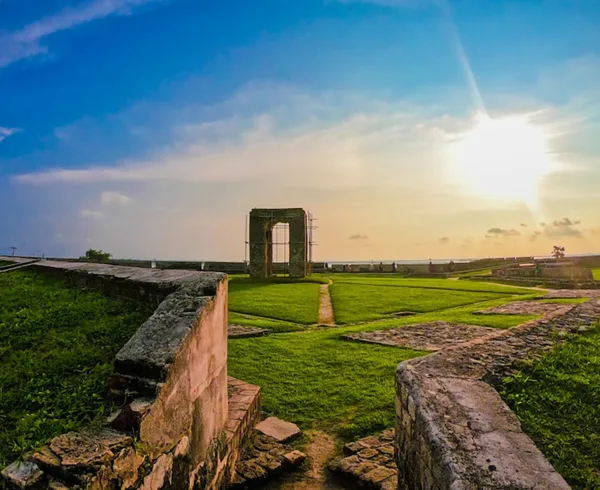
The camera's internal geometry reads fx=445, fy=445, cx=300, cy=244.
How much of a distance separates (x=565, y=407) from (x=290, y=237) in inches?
885

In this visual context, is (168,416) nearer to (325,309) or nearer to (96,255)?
(325,309)

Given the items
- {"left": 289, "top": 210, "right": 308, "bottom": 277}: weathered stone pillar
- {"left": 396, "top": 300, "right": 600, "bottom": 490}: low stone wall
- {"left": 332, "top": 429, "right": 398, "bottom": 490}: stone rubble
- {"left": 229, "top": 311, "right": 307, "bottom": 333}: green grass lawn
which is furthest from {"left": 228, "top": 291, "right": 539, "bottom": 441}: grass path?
{"left": 289, "top": 210, "right": 308, "bottom": 277}: weathered stone pillar

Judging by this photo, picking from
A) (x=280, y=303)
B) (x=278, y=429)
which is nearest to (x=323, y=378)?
(x=278, y=429)

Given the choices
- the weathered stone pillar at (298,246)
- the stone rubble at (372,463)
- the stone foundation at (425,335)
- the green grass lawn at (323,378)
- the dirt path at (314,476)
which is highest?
the weathered stone pillar at (298,246)

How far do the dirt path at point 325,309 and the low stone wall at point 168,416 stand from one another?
6401mm

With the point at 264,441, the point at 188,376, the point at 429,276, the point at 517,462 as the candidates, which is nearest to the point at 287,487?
the point at 264,441

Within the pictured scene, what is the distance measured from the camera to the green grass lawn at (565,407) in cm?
285

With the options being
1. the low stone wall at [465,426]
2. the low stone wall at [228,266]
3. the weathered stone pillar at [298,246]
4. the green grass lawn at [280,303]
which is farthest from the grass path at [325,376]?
the low stone wall at [228,266]

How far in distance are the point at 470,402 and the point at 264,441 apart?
2.52 m

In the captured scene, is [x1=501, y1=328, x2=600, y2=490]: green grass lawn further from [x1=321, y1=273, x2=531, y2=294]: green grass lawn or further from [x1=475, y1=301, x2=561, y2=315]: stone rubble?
[x1=321, y1=273, x2=531, y2=294]: green grass lawn

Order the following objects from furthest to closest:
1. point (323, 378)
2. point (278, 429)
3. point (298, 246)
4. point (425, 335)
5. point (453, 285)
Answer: point (298, 246) < point (453, 285) < point (425, 335) < point (323, 378) < point (278, 429)

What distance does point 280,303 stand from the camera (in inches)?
568

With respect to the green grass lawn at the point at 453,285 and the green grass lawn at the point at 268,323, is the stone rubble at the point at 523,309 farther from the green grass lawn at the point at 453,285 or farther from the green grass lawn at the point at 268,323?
the green grass lawn at the point at 268,323

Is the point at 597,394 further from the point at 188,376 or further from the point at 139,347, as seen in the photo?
the point at 139,347
